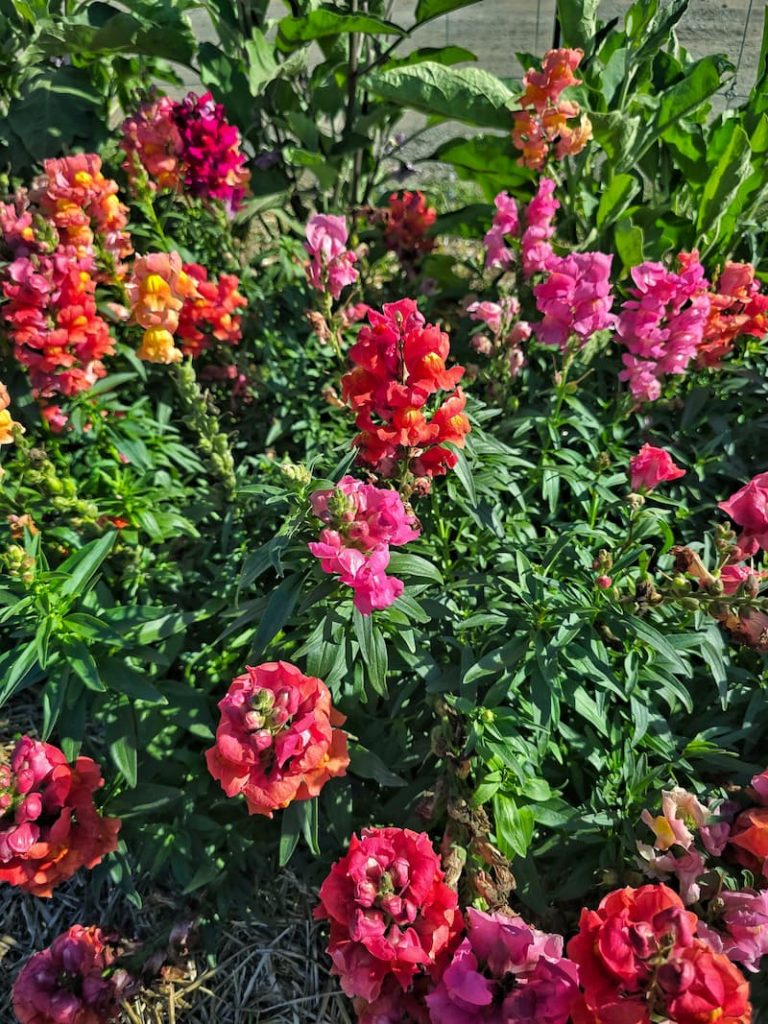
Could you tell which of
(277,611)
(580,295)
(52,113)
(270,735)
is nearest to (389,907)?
(270,735)

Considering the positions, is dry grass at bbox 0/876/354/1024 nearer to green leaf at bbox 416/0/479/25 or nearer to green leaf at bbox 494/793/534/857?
green leaf at bbox 494/793/534/857

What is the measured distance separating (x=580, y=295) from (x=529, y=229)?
425mm

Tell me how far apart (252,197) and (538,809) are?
8.82 ft

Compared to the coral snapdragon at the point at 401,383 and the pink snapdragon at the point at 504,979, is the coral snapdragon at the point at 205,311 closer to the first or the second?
the coral snapdragon at the point at 401,383

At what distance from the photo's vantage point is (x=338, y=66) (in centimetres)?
346

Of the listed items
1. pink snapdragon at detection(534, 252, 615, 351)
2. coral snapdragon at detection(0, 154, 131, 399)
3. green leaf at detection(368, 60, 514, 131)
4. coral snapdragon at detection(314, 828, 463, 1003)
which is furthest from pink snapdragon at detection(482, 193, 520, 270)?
coral snapdragon at detection(314, 828, 463, 1003)

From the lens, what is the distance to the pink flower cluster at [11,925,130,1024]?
1843mm

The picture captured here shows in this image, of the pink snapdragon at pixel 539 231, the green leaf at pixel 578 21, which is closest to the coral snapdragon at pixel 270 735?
the pink snapdragon at pixel 539 231

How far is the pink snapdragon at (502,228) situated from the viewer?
8.51 ft

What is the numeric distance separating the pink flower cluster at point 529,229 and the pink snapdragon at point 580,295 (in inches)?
8.8

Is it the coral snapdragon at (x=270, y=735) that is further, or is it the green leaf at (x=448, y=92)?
the green leaf at (x=448, y=92)

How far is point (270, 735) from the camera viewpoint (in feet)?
5.15

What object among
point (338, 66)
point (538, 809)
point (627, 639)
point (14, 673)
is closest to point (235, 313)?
point (338, 66)

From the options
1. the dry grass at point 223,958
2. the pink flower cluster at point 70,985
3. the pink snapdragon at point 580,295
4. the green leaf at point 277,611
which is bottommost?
the dry grass at point 223,958
